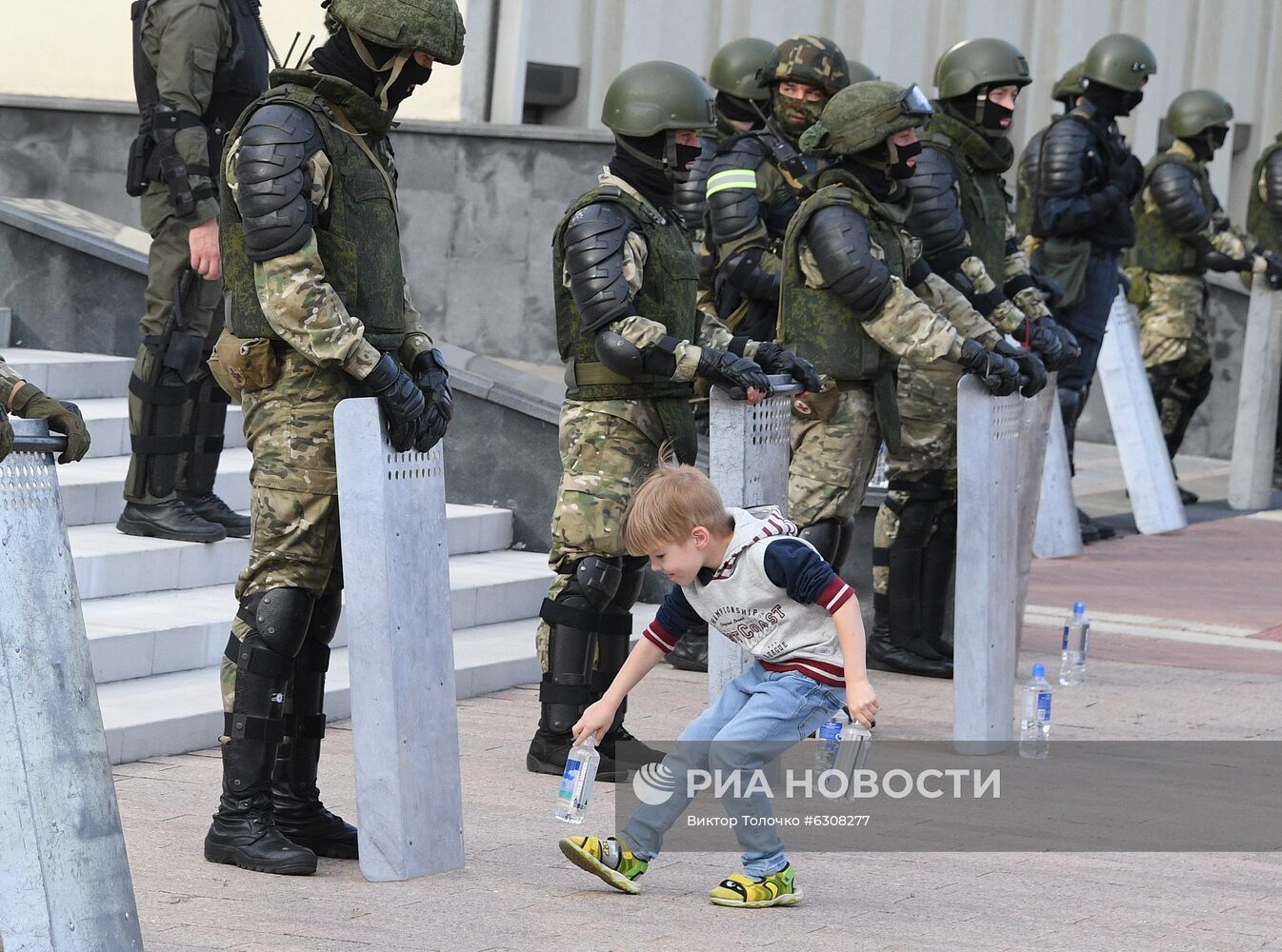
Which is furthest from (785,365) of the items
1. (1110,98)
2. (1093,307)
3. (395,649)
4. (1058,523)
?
(1058,523)

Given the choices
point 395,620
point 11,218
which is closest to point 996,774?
point 395,620

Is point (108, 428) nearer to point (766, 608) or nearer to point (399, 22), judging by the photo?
point (399, 22)

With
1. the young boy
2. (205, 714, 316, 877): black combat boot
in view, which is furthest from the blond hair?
(205, 714, 316, 877): black combat boot

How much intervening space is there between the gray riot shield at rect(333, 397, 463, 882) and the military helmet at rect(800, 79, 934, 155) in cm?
263

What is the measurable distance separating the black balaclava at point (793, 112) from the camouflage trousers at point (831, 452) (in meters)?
1.34

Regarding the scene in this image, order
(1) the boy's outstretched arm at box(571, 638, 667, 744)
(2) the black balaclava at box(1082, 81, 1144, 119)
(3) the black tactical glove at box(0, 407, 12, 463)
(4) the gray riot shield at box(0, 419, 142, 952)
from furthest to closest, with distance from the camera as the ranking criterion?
(2) the black balaclava at box(1082, 81, 1144, 119) < (1) the boy's outstretched arm at box(571, 638, 667, 744) < (4) the gray riot shield at box(0, 419, 142, 952) < (3) the black tactical glove at box(0, 407, 12, 463)

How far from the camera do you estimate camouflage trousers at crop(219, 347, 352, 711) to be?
5.19 meters

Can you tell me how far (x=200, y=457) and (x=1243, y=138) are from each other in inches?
622

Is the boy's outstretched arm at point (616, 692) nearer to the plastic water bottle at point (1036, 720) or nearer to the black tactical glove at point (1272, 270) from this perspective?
the plastic water bottle at point (1036, 720)

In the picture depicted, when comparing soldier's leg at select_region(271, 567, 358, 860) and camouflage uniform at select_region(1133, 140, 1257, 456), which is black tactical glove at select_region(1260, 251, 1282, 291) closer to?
camouflage uniform at select_region(1133, 140, 1257, 456)

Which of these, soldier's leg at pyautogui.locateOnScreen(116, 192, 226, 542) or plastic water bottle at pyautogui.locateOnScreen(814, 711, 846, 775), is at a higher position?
soldier's leg at pyautogui.locateOnScreen(116, 192, 226, 542)

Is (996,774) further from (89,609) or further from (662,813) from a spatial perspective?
(89,609)

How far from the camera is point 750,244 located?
8562 mm

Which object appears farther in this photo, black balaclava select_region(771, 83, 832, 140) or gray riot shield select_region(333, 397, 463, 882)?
black balaclava select_region(771, 83, 832, 140)
